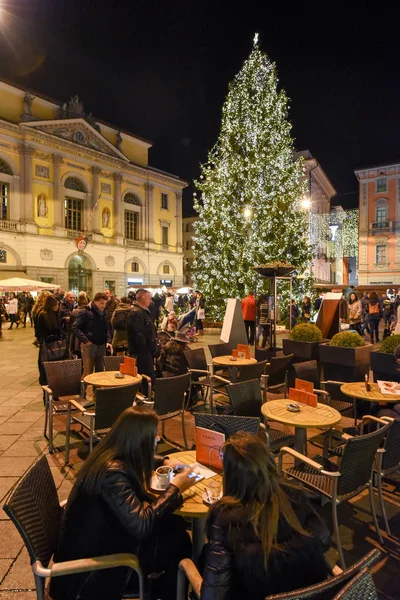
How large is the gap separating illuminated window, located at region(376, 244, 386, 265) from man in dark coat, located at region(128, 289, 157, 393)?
39105 mm

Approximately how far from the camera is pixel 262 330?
39.2ft

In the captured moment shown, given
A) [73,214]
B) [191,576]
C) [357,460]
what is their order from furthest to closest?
[73,214], [357,460], [191,576]

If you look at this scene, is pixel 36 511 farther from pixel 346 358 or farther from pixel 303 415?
pixel 346 358

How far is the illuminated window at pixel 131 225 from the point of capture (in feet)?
118

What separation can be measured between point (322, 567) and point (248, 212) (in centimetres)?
1476

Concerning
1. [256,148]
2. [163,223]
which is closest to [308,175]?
[163,223]

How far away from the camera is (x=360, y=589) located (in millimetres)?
1151

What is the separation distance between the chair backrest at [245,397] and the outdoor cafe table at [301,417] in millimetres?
313

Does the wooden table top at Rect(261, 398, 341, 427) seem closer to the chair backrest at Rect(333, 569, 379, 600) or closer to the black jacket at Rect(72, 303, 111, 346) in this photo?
the chair backrest at Rect(333, 569, 379, 600)

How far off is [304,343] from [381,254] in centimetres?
3715

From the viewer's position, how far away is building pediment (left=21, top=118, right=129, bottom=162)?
1119 inches

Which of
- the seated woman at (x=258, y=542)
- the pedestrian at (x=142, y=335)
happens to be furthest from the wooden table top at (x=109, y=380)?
the seated woman at (x=258, y=542)

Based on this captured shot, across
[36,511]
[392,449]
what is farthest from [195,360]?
[36,511]

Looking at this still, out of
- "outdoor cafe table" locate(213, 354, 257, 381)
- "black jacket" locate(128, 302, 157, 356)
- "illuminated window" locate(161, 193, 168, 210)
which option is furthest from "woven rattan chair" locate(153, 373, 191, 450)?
"illuminated window" locate(161, 193, 168, 210)
